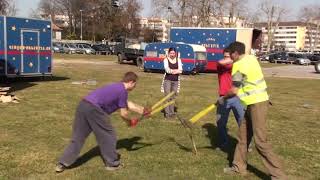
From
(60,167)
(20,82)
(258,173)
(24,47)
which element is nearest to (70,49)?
(20,82)

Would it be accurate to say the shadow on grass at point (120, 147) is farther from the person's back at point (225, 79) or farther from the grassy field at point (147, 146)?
the person's back at point (225, 79)

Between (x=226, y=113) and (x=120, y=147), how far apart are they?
1974 mm

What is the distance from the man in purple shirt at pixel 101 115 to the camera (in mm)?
7242

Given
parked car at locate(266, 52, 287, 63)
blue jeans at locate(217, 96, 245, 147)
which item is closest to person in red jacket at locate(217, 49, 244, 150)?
blue jeans at locate(217, 96, 245, 147)

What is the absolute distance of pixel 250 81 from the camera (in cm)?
711

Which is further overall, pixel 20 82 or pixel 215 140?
pixel 20 82

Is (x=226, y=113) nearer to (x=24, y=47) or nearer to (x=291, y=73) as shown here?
(x=24, y=47)

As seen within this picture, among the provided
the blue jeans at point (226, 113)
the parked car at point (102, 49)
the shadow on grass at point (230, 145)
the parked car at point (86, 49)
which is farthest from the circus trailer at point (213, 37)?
the parked car at point (102, 49)

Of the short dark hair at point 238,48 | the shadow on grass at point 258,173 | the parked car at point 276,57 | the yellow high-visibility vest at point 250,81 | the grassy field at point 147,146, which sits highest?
the short dark hair at point 238,48

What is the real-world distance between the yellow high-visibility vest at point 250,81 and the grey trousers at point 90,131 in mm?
1952

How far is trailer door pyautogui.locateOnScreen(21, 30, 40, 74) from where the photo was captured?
2162cm

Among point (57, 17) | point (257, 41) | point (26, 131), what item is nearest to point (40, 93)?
point (26, 131)

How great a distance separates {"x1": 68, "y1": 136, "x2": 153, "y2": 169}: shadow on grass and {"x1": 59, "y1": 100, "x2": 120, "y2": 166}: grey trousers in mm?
410

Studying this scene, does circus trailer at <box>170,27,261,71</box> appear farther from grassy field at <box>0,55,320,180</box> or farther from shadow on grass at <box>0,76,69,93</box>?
grassy field at <box>0,55,320,180</box>
